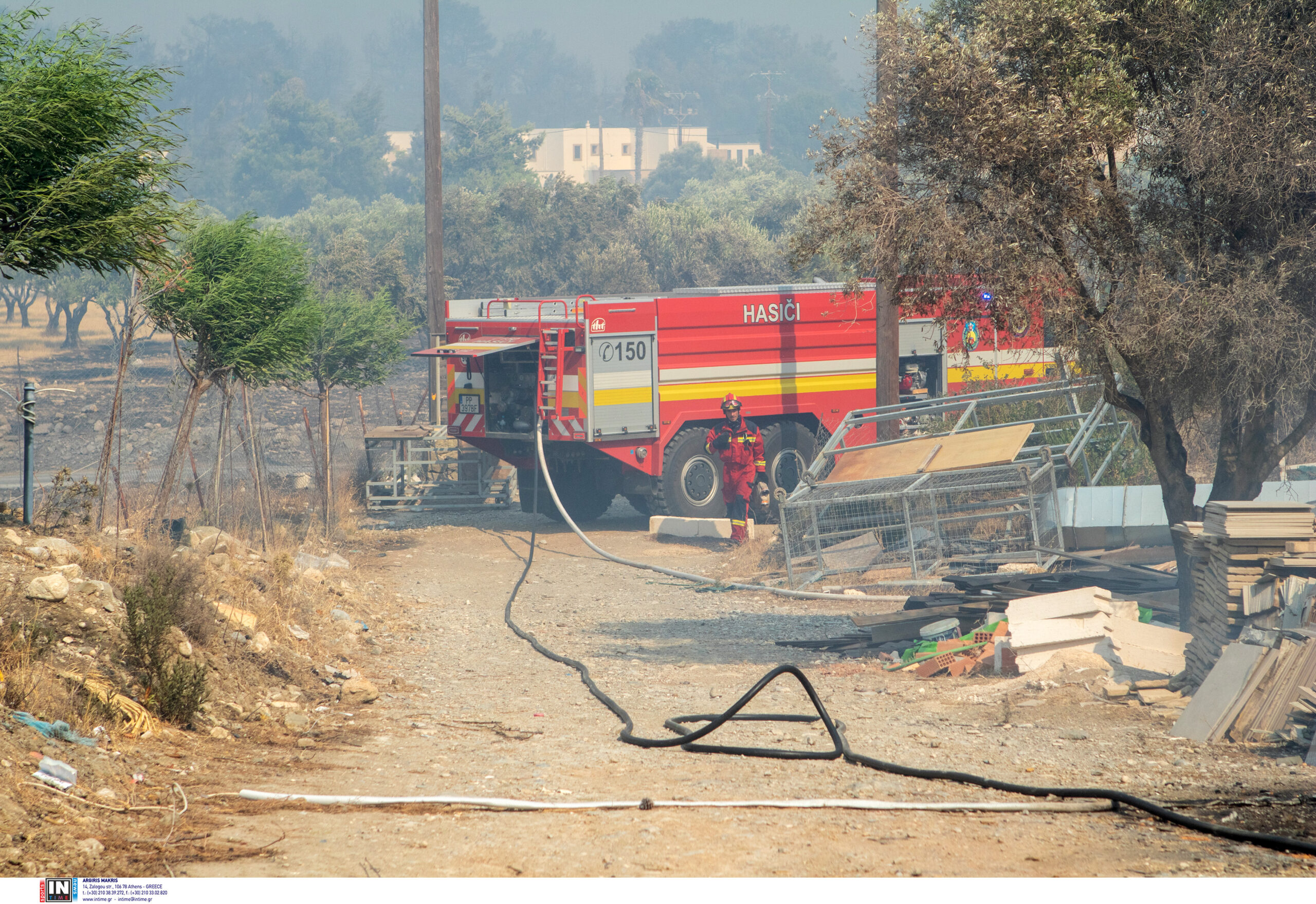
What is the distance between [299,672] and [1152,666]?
566cm

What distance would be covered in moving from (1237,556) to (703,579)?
5858 mm

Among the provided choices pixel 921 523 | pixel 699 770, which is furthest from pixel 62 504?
pixel 921 523

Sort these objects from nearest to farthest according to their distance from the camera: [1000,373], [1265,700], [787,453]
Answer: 1. [1265,700]
2. [787,453]
3. [1000,373]

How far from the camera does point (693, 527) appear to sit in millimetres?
14664

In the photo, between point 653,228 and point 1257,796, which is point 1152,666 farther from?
point 653,228

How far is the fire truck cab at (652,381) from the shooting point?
14742mm

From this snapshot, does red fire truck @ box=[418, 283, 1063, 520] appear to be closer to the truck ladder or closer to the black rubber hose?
the truck ladder

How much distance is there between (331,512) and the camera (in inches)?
592

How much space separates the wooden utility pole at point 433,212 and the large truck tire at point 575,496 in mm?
2135

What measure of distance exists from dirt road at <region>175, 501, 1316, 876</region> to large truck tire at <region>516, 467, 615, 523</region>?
19.4 ft

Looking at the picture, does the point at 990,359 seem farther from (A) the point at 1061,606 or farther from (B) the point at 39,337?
(B) the point at 39,337

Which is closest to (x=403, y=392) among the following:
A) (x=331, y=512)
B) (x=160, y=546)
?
(x=331, y=512)

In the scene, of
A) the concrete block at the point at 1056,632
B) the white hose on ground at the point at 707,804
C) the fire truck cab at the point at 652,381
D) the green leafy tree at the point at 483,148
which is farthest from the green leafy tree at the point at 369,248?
the white hose on ground at the point at 707,804

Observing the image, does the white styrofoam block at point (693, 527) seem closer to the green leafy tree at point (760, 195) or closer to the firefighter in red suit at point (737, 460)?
the firefighter in red suit at point (737, 460)
